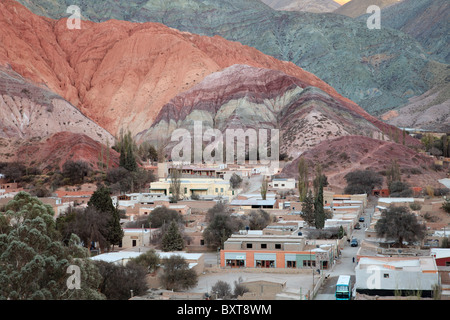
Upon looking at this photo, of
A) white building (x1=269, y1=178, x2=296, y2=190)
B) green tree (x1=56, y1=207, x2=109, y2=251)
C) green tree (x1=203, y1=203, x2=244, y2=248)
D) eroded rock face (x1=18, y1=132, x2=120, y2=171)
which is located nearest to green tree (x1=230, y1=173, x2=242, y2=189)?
white building (x1=269, y1=178, x2=296, y2=190)

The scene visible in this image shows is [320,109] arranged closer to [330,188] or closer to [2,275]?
[330,188]

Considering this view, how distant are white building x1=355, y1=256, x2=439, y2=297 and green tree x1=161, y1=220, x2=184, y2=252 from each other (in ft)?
39.6

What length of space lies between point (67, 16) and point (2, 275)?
150 meters

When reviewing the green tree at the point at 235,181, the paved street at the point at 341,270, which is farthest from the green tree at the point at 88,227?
the green tree at the point at 235,181

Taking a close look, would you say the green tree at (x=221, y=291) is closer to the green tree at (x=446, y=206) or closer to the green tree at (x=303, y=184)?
the green tree at (x=446, y=206)

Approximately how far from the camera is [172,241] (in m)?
36.0

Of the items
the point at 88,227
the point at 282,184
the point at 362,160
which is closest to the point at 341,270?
the point at 88,227

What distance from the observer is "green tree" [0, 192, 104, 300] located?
60.9 ft

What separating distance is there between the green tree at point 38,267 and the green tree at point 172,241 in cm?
1334

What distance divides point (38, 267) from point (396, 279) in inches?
478

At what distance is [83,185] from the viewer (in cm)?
6781

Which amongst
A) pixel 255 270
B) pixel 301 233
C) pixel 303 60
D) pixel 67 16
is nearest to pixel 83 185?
pixel 301 233

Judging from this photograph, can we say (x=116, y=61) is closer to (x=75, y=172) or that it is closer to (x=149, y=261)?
(x=75, y=172)

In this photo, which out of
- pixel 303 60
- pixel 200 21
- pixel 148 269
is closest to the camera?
pixel 148 269
